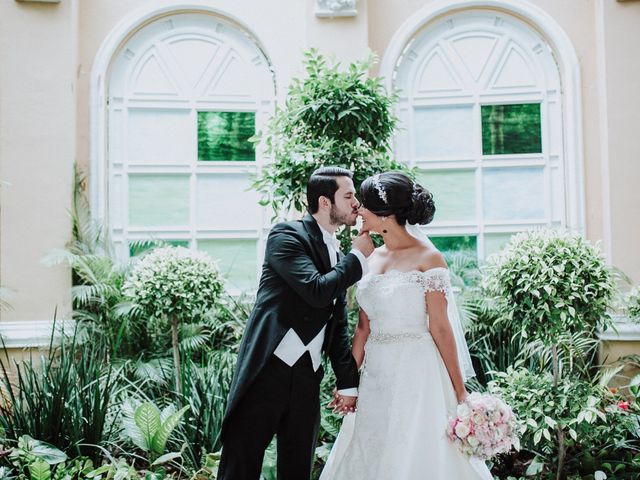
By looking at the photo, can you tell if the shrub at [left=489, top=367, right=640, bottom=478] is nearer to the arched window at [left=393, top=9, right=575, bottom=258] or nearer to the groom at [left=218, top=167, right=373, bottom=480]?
the groom at [left=218, top=167, right=373, bottom=480]

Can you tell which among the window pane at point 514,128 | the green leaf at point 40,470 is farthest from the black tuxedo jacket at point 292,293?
the window pane at point 514,128

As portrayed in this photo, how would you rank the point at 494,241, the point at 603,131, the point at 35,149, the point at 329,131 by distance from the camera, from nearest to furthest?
1. the point at 329,131
2. the point at 35,149
3. the point at 603,131
4. the point at 494,241

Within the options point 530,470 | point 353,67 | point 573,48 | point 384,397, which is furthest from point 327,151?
point 573,48

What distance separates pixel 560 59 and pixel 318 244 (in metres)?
4.21

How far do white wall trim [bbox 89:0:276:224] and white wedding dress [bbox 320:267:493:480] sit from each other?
11.9ft

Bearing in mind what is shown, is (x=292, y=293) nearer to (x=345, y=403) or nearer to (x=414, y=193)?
(x=345, y=403)

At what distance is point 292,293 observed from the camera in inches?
125

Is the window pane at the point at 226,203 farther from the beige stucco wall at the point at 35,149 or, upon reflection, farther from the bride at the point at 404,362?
the bride at the point at 404,362

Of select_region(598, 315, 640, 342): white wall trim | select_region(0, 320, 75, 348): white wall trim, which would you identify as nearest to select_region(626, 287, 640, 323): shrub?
select_region(598, 315, 640, 342): white wall trim

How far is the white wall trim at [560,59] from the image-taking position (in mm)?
6199

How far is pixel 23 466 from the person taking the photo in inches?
153

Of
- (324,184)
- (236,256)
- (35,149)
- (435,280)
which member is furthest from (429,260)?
(35,149)

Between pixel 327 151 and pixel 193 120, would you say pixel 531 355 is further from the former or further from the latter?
pixel 193 120

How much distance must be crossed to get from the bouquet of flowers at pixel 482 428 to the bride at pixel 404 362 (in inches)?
5.5
